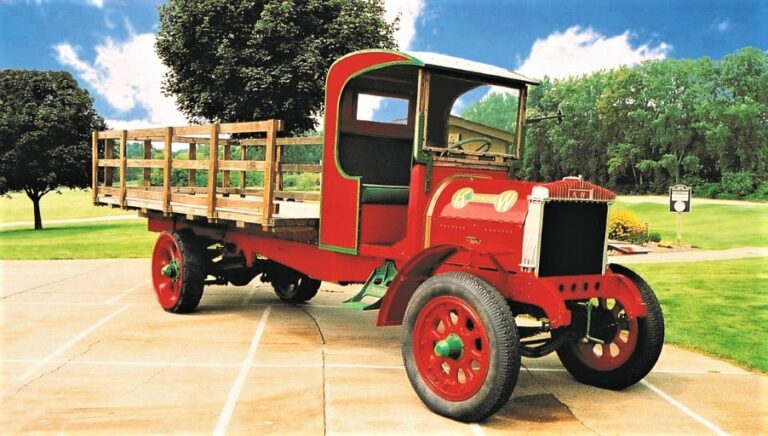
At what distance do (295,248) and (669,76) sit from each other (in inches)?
1918

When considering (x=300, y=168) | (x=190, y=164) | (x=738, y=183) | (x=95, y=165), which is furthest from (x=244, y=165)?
(x=738, y=183)

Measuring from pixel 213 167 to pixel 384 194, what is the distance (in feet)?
7.54

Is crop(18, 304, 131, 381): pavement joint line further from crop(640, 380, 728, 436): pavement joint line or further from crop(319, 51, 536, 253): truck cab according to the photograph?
crop(640, 380, 728, 436): pavement joint line

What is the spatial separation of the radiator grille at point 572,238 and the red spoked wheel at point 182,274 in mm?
4804

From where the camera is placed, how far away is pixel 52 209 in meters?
37.9

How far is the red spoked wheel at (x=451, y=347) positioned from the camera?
488 centimetres

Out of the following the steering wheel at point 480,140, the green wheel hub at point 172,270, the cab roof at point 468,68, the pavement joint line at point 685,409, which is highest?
the cab roof at point 468,68

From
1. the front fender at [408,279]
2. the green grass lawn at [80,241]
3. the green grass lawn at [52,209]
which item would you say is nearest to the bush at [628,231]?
the green grass lawn at [80,241]

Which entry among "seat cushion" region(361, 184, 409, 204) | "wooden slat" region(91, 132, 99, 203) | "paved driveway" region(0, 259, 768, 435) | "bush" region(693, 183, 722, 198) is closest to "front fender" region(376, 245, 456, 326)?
"paved driveway" region(0, 259, 768, 435)

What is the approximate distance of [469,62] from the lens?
6.39 meters

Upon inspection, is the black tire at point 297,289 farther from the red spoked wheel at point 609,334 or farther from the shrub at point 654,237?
the shrub at point 654,237

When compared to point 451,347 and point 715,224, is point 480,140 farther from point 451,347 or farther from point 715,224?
point 715,224

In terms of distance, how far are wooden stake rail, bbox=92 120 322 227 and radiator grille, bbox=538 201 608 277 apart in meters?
2.62

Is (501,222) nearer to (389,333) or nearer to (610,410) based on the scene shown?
(610,410)
